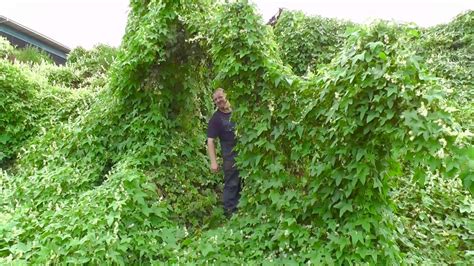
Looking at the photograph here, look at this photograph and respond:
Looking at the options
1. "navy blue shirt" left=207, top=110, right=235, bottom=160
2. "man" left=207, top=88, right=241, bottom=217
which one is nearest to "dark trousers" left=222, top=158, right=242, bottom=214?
"man" left=207, top=88, right=241, bottom=217

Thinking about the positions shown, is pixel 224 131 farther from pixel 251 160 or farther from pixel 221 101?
pixel 251 160

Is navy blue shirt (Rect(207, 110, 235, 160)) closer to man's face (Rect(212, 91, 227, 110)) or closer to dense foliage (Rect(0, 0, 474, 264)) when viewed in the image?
man's face (Rect(212, 91, 227, 110))

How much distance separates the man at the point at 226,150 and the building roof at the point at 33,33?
11.4 m

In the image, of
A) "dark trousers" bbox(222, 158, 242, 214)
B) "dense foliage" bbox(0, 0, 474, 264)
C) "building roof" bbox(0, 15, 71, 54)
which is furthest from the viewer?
"building roof" bbox(0, 15, 71, 54)

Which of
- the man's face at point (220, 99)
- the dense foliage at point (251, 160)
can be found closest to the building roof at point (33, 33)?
the dense foliage at point (251, 160)

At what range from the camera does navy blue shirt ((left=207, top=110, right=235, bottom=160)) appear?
455 cm

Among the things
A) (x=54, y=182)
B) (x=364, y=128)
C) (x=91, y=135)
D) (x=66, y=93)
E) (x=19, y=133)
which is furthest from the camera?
(x=66, y=93)

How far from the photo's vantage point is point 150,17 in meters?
4.79

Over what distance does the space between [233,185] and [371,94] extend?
210cm

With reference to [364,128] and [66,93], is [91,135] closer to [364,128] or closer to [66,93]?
[66,93]

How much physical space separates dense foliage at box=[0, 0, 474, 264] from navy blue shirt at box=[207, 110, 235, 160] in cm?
50

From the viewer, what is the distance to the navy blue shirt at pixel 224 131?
455 centimetres

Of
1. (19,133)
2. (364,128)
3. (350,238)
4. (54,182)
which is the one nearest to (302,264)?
(350,238)

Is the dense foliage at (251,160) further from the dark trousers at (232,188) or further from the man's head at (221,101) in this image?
the man's head at (221,101)
